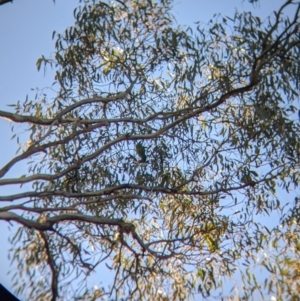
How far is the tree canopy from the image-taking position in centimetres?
393

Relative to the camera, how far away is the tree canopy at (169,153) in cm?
393

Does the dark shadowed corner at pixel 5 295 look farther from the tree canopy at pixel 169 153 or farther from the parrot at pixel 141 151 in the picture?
the parrot at pixel 141 151

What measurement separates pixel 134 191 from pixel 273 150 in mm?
A: 877

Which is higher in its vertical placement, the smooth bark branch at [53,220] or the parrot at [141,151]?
the parrot at [141,151]

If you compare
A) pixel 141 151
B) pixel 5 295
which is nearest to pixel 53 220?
pixel 5 295

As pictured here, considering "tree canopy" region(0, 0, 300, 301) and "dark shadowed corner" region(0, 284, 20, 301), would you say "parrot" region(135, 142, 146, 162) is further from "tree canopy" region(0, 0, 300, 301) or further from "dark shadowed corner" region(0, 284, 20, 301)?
"dark shadowed corner" region(0, 284, 20, 301)

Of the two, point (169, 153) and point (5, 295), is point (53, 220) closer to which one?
point (5, 295)

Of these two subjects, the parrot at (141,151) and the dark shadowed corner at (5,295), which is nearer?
the dark shadowed corner at (5,295)

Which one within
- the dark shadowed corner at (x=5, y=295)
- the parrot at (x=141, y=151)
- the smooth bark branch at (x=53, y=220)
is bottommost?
the dark shadowed corner at (x=5, y=295)

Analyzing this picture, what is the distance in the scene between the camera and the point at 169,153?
14.4 feet

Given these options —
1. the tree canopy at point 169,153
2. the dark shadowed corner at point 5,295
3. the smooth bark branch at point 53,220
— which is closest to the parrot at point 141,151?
the tree canopy at point 169,153

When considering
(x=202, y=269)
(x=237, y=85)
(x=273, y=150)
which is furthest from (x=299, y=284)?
(x=237, y=85)

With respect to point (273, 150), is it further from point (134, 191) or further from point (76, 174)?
point (76, 174)

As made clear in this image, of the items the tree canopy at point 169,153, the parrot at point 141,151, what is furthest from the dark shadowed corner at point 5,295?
the parrot at point 141,151
